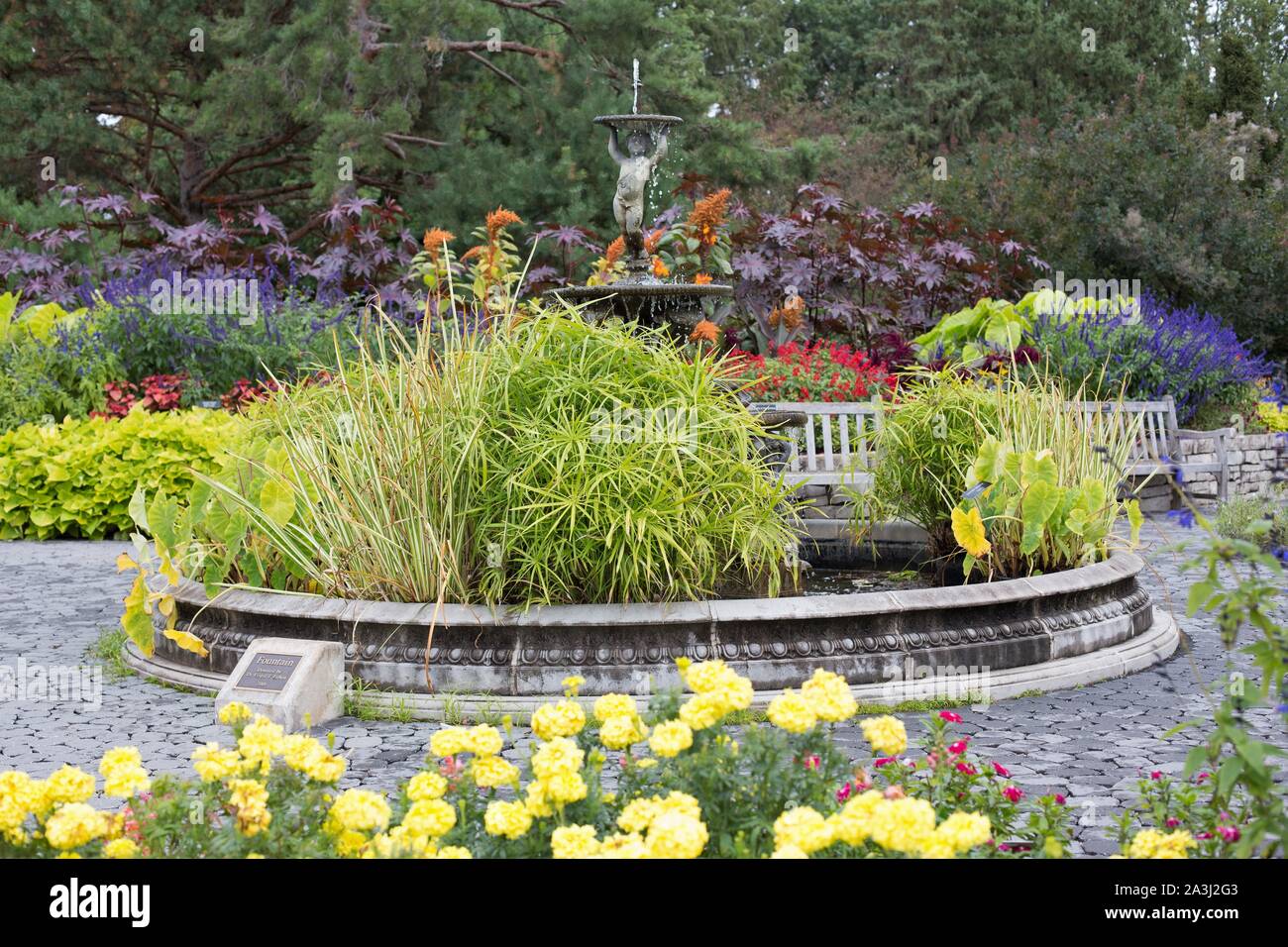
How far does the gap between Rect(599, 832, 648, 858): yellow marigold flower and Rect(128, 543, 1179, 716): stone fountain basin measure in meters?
2.18

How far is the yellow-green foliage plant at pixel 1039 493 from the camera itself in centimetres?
508

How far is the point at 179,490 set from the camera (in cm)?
858

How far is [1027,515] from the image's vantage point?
16.7ft

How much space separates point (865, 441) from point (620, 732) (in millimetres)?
5310

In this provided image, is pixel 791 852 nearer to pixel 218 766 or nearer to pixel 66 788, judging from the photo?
pixel 218 766

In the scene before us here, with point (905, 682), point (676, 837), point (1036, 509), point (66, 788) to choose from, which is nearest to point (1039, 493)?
point (1036, 509)

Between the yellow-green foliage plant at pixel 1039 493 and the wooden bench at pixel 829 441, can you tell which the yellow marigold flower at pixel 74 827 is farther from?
the wooden bench at pixel 829 441

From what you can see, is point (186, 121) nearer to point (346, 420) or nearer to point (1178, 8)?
point (346, 420)

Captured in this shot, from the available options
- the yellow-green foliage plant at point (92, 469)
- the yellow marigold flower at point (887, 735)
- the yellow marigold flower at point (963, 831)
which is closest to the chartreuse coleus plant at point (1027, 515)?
the yellow marigold flower at point (887, 735)

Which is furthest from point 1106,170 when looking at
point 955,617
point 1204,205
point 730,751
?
point 730,751

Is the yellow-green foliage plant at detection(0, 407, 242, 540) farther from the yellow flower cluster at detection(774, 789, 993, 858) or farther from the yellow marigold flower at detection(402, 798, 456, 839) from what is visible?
the yellow flower cluster at detection(774, 789, 993, 858)

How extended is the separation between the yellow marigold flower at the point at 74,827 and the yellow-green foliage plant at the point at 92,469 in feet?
21.9
